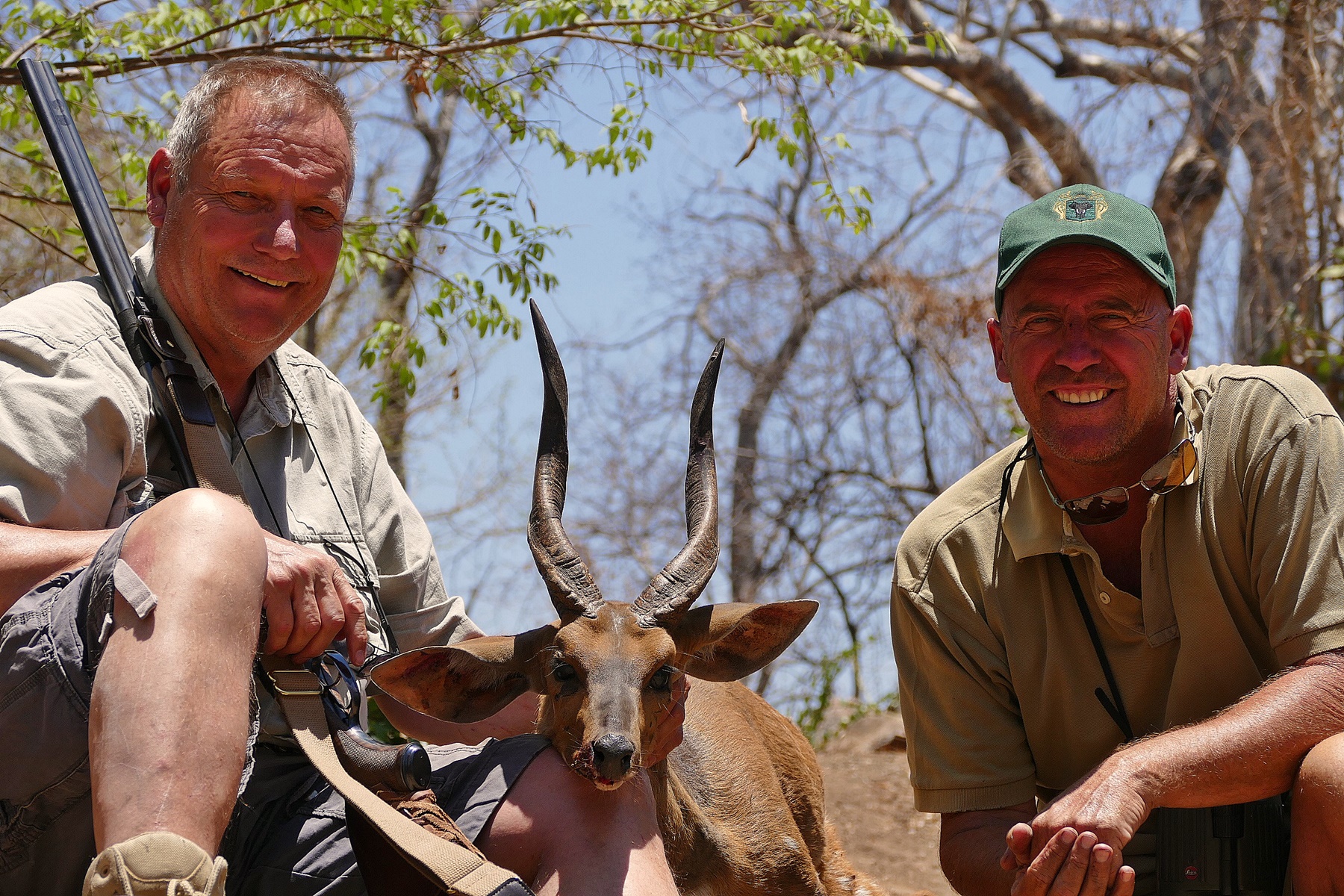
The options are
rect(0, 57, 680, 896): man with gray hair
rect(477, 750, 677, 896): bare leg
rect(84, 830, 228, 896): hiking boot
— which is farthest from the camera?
rect(477, 750, 677, 896): bare leg

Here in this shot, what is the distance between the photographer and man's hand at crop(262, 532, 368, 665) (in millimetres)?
3111

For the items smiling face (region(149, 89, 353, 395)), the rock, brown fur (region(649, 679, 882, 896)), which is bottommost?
the rock

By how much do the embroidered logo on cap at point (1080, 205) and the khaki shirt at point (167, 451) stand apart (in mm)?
2205

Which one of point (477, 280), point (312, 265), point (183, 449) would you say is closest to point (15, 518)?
point (183, 449)

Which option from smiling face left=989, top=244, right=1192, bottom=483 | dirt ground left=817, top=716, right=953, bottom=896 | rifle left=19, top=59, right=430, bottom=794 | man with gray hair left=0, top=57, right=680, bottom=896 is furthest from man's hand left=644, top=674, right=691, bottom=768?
dirt ground left=817, top=716, right=953, bottom=896

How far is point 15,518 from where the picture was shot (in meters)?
3.22

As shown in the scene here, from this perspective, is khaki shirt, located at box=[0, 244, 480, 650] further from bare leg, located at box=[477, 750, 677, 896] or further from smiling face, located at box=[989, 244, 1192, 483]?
smiling face, located at box=[989, 244, 1192, 483]

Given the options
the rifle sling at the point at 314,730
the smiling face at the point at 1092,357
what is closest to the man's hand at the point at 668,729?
the rifle sling at the point at 314,730

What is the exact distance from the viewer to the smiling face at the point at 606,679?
4051mm

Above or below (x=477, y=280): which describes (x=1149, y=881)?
below

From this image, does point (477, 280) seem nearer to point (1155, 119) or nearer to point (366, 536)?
point (366, 536)

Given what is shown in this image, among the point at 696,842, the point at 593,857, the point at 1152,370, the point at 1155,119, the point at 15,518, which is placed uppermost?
the point at 1155,119

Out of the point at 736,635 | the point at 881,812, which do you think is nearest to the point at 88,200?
the point at 736,635

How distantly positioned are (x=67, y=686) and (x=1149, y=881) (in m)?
2.93
